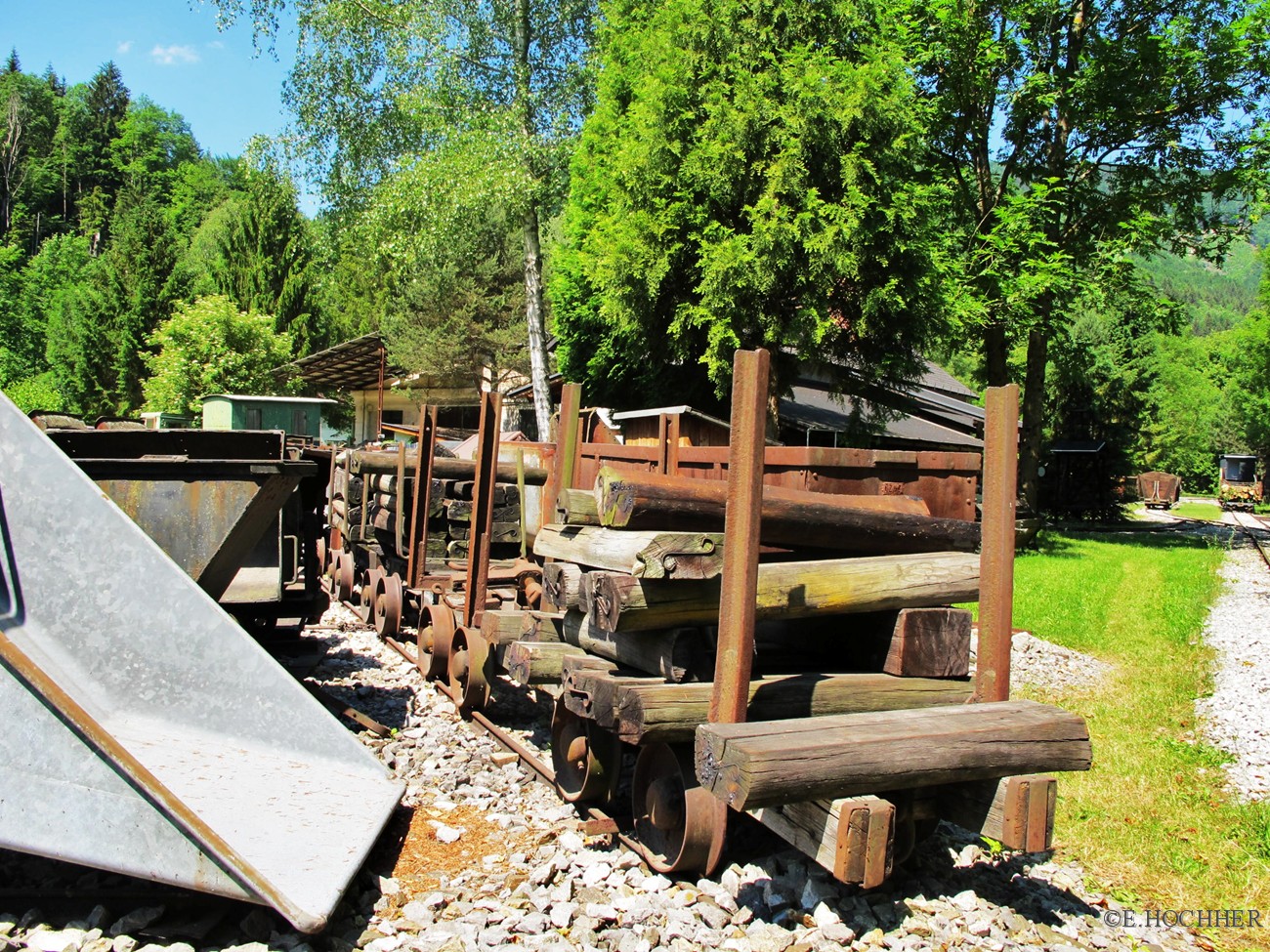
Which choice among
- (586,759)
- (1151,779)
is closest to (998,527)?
(586,759)

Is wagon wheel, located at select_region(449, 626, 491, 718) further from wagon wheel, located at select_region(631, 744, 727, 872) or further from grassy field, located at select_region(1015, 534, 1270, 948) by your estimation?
grassy field, located at select_region(1015, 534, 1270, 948)

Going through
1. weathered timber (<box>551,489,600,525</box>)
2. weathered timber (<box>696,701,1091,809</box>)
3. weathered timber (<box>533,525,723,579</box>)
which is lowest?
weathered timber (<box>696,701,1091,809</box>)

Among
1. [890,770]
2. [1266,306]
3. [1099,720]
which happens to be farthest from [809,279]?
[1266,306]

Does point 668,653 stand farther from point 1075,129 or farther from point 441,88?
point 1075,129

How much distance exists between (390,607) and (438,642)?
2267 mm

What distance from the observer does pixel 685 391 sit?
20.1 meters

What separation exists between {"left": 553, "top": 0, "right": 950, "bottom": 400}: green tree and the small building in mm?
16850

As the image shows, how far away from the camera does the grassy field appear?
14.4 ft

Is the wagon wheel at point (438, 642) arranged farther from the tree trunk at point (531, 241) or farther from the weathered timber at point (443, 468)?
the tree trunk at point (531, 241)

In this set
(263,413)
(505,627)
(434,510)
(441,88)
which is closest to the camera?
(505,627)

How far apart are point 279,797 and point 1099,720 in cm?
618

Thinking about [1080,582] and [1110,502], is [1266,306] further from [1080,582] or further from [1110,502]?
[1080,582]

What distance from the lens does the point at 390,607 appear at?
9.88m

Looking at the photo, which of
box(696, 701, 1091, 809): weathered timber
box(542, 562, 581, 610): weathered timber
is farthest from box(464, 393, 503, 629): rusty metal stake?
box(696, 701, 1091, 809): weathered timber
